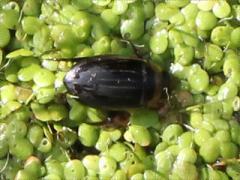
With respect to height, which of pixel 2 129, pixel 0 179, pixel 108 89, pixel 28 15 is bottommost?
pixel 0 179

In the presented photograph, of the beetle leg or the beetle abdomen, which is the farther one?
the beetle leg

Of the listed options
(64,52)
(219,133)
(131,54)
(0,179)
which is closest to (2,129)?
(0,179)

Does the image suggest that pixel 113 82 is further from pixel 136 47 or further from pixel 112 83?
pixel 136 47

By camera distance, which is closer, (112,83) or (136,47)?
(112,83)

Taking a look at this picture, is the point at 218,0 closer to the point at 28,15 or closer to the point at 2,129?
the point at 28,15

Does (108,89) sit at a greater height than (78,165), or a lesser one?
greater

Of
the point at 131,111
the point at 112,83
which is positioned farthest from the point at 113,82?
the point at 131,111

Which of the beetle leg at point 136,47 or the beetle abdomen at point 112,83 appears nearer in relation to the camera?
the beetle abdomen at point 112,83
